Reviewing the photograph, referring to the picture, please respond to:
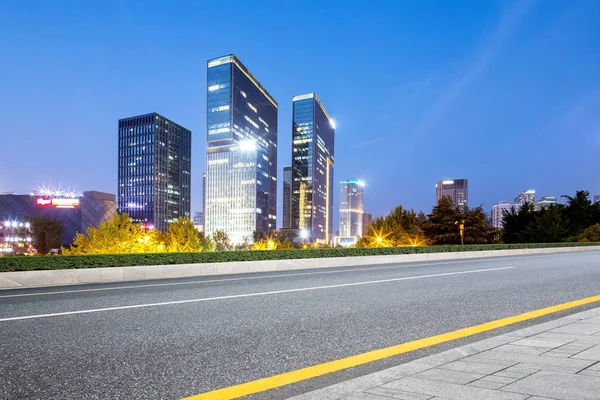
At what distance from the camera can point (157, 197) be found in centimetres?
17088

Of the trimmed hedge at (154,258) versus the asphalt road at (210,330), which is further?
the trimmed hedge at (154,258)

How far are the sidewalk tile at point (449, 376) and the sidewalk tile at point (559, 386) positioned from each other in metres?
0.27

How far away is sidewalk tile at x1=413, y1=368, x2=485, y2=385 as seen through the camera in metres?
3.02

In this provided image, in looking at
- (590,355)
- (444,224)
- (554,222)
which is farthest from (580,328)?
(554,222)

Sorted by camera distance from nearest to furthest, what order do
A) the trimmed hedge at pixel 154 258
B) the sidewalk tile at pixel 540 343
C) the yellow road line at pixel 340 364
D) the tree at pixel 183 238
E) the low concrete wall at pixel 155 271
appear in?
the yellow road line at pixel 340 364 < the sidewalk tile at pixel 540 343 < the low concrete wall at pixel 155 271 < the trimmed hedge at pixel 154 258 < the tree at pixel 183 238

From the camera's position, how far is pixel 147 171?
17212 centimetres

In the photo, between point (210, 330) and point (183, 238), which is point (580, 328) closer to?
point (210, 330)

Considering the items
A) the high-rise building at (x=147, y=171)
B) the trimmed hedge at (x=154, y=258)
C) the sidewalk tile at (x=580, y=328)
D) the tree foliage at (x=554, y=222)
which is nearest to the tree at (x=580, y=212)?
the tree foliage at (x=554, y=222)

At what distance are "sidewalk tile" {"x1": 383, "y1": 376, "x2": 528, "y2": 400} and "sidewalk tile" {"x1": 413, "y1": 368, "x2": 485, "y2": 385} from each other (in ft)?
0.26

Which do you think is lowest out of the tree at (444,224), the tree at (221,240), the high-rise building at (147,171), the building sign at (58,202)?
the tree at (221,240)

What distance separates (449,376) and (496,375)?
358 mm

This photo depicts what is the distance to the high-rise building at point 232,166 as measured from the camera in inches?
6594

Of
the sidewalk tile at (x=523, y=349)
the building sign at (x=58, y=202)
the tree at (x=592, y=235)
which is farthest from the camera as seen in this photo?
the building sign at (x=58, y=202)

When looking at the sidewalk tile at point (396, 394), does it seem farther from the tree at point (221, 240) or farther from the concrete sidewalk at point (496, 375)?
the tree at point (221, 240)
